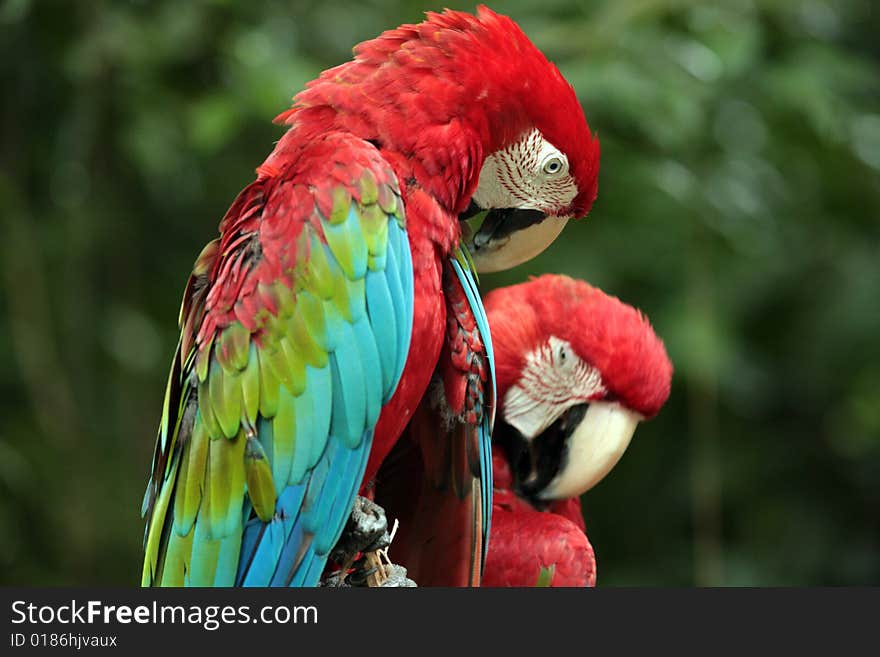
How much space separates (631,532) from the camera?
2.79 meters

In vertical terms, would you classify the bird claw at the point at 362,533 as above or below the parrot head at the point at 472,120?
below

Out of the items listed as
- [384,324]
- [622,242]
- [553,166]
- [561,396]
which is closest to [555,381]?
[561,396]

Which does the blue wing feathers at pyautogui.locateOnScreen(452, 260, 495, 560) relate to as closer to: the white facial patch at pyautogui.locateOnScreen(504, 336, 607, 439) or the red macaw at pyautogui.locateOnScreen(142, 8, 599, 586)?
the red macaw at pyautogui.locateOnScreen(142, 8, 599, 586)

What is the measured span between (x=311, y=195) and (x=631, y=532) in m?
1.91

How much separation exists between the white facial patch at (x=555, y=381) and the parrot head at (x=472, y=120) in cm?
22

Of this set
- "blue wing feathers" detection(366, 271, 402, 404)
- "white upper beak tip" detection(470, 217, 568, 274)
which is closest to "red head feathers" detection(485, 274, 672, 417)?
"white upper beak tip" detection(470, 217, 568, 274)

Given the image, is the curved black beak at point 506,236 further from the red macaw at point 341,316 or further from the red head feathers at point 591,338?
the red head feathers at point 591,338

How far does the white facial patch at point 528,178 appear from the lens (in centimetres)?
129

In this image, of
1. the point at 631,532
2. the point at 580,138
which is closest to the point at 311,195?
the point at 580,138

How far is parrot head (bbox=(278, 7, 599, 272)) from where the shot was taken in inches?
47.1

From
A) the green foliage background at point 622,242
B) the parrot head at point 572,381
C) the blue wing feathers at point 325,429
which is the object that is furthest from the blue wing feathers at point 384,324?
the green foliage background at point 622,242

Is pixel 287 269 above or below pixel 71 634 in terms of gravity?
above

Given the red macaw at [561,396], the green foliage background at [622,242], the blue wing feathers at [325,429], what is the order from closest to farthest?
1. the blue wing feathers at [325,429]
2. the red macaw at [561,396]
3. the green foliage background at [622,242]

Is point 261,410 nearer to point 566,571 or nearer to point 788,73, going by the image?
point 566,571
